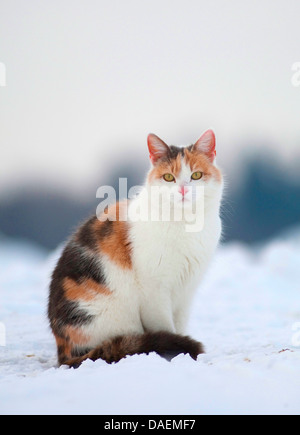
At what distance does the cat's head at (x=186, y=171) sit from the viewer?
255cm

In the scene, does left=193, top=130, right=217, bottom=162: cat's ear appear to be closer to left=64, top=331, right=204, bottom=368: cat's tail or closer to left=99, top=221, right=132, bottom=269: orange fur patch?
left=99, top=221, right=132, bottom=269: orange fur patch

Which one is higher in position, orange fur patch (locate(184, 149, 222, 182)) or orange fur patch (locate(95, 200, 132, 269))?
orange fur patch (locate(184, 149, 222, 182))

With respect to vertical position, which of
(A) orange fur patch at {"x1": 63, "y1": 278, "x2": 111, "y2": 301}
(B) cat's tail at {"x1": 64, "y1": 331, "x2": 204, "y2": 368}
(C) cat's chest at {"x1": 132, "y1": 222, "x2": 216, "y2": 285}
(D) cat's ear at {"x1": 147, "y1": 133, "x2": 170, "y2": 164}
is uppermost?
(D) cat's ear at {"x1": 147, "y1": 133, "x2": 170, "y2": 164}

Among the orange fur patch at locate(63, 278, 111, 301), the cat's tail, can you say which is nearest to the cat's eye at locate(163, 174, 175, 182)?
the orange fur patch at locate(63, 278, 111, 301)

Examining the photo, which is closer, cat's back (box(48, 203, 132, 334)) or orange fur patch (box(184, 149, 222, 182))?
cat's back (box(48, 203, 132, 334))

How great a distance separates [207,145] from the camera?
2.72 metres

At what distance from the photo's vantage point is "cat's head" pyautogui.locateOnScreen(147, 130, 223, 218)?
2553 mm

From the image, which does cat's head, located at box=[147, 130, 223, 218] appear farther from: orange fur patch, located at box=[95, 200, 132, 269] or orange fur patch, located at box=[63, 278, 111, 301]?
orange fur patch, located at box=[63, 278, 111, 301]

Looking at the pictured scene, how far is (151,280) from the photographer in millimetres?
2508

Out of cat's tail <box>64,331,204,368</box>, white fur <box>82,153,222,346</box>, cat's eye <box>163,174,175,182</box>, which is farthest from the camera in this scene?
cat's eye <box>163,174,175,182</box>

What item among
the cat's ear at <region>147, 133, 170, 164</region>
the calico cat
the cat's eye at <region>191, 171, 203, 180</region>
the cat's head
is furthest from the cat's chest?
the cat's ear at <region>147, 133, 170, 164</region>

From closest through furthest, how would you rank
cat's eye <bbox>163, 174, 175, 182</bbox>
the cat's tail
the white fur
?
the cat's tail
the white fur
cat's eye <bbox>163, 174, 175, 182</bbox>

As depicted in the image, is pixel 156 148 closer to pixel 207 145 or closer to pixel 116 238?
pixel 207 145

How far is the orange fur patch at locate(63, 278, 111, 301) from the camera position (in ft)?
8.23
